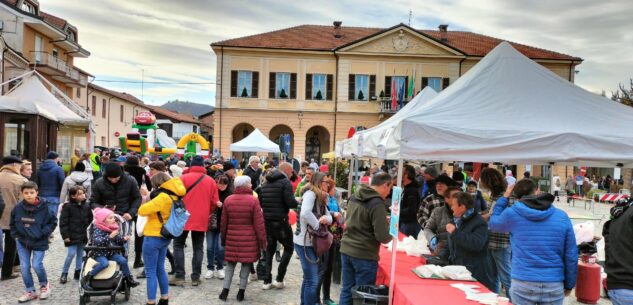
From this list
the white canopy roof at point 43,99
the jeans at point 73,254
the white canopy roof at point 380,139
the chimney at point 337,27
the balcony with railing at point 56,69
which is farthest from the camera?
the chimney at point 337,27

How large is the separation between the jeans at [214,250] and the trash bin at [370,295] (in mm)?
3460

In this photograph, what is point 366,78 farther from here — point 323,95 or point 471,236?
point 471,236

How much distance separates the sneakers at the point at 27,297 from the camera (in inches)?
235

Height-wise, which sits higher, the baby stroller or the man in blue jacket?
the man in blue jacket

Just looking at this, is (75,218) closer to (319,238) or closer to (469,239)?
(319,238)

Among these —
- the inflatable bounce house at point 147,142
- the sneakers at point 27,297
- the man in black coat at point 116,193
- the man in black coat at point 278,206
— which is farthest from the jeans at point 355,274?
the inflatable bounce house at point 147,142

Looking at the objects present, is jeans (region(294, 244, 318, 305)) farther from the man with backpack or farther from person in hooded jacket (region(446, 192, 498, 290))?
the man with backpack

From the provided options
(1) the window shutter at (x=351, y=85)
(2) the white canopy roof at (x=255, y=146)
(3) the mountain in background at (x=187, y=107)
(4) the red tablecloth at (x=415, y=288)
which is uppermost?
(3) the mountain in background at (x=187, y=107)

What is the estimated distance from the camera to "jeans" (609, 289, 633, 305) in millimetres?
3727

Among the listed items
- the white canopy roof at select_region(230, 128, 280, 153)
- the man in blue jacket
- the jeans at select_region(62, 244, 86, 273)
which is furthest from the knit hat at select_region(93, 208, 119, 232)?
the white canopy roof at select_region(230, 128, 280, 153)

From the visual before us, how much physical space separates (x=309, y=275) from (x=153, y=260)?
1812 millimetres

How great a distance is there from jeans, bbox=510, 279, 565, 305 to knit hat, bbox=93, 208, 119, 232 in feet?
15.2

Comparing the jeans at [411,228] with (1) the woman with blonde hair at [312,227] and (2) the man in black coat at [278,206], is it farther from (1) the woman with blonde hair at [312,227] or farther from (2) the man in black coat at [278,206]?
(1) the woman with blonde hair at [312,227]

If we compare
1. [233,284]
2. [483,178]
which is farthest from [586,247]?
[233,284]
